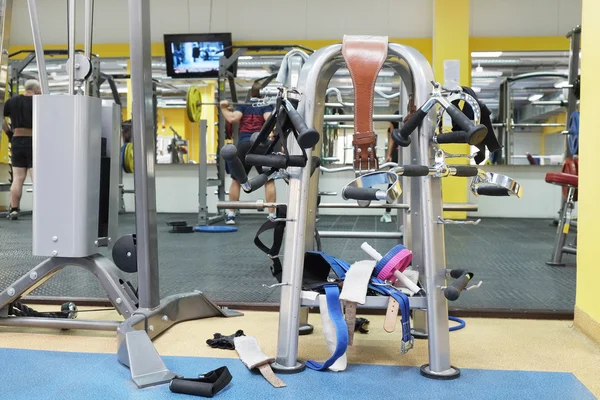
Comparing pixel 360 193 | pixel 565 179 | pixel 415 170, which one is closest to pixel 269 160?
pixel 360 193

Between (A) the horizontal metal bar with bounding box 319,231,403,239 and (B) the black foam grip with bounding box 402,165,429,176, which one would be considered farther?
(A) the horizontal metal bar with bounding box 319,231,403,239

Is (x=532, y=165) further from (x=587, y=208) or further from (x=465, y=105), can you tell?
(x=465, y=105)

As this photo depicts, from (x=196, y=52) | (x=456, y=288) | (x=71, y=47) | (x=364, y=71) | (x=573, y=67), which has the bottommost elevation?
(x=456, y=288)

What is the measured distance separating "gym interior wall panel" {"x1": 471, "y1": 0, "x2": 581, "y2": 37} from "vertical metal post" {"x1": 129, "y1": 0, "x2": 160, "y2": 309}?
7.26 metres

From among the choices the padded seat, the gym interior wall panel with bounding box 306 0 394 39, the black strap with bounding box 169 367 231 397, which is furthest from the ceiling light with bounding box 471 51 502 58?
the black strap with bounding box 169 367 231 397

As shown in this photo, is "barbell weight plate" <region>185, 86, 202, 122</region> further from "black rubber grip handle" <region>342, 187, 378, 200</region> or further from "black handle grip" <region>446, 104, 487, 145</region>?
"black handle grip" <region>446, 104, 487, 145</region>

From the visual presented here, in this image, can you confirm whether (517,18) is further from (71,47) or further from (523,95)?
(71,47)

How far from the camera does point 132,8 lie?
1876 mm

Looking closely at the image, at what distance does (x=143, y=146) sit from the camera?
74.7 inches

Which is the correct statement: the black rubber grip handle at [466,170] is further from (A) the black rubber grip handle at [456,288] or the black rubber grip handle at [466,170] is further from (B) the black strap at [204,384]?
(B) the black strap at [204,384]

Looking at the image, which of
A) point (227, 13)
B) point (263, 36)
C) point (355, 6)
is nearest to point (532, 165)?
point (355, 6)

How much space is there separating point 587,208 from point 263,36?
7086 mm

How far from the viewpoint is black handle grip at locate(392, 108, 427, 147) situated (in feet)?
5.09

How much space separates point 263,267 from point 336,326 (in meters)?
1.95
